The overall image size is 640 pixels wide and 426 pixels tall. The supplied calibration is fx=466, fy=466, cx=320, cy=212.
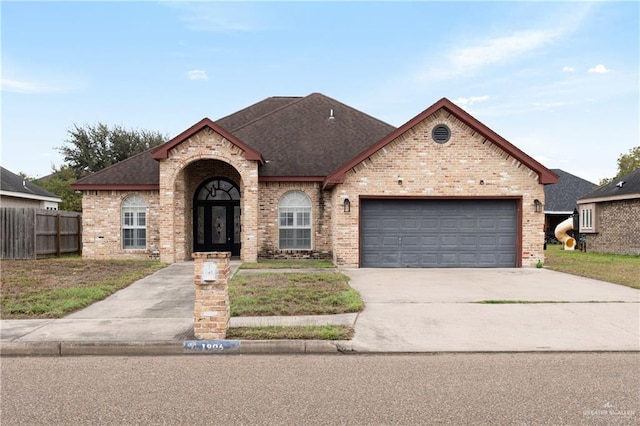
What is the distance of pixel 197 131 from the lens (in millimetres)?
16281

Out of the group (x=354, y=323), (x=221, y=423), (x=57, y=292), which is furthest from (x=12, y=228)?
(x=221, y=423)

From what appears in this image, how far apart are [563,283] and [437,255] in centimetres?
431

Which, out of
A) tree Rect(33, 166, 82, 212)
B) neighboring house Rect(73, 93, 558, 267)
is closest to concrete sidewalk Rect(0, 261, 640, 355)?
neighboring house Rect(73, 93, 558, 267)

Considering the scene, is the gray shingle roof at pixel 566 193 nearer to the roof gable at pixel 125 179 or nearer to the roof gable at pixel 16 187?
the roof gable at pixel 125 179

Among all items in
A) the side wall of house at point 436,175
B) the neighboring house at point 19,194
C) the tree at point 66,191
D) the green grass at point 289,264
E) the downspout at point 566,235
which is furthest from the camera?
the tree at point 66,191

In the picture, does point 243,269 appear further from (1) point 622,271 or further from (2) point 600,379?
(1) point 622,271

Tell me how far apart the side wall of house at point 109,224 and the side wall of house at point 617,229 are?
71.4ft

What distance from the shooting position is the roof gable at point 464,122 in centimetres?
1521

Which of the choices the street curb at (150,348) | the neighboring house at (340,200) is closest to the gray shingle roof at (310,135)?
the neighboring house at (340,200)

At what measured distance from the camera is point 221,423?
13.4ft

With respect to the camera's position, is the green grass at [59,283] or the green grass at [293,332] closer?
the green grass at [293,332]

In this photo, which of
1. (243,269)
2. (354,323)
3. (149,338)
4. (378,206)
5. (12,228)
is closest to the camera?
(149,338)

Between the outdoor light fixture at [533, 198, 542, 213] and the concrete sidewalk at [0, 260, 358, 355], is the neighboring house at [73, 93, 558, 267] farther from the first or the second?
the concrete sidewalk at [0, 260, 358, 355]

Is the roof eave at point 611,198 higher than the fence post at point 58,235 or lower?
higher
